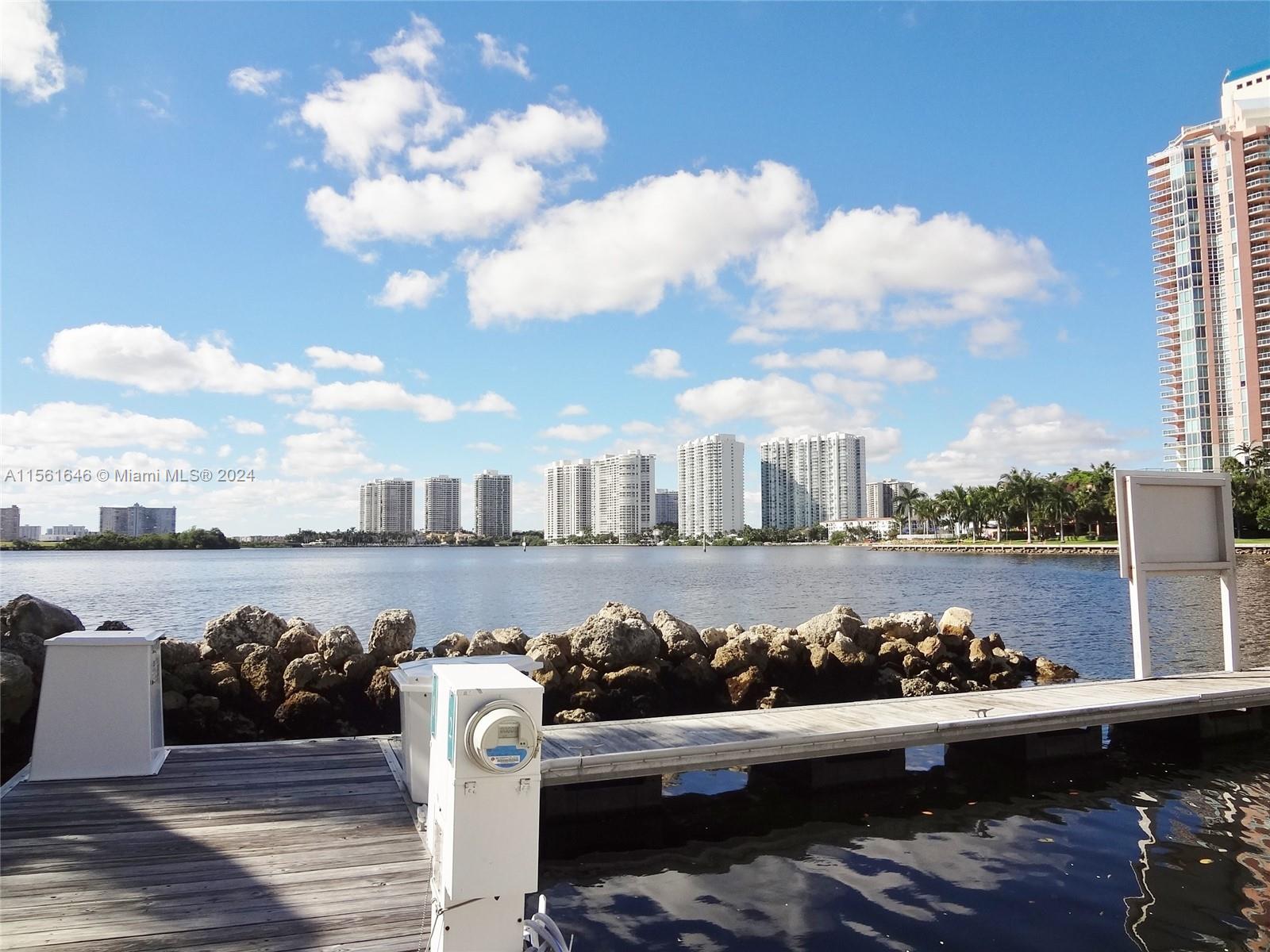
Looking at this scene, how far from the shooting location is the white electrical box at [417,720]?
6.20 meters

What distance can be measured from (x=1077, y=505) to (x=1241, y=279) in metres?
46.1

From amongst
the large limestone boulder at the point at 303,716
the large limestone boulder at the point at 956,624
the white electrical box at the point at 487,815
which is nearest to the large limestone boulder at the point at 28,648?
the large limestone boulder at the point at 303,716

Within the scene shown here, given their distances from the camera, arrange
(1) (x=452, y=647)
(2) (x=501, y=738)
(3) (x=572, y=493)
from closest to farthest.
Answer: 1. (2) (x=501, y=738)
2. (1) (x=452, y=647)
3. (3) (x=572, y=493)

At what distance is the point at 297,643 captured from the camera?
1271 centimetres

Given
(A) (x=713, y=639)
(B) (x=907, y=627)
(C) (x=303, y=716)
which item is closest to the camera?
(C) (x=303, y=716)

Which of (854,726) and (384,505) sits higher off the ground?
(384,505)

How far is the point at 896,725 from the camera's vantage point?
8.73 m

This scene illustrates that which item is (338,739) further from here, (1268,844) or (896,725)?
(1268,844)

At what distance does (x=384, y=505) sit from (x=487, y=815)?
156871mm

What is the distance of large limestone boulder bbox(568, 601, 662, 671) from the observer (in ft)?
43.0

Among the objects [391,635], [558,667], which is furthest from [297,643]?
[558,667]

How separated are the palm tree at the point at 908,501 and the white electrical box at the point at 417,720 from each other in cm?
16466

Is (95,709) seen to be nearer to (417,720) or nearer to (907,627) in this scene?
(417,720)

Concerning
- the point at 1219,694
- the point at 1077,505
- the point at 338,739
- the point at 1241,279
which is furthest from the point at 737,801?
the point at 1241,279
